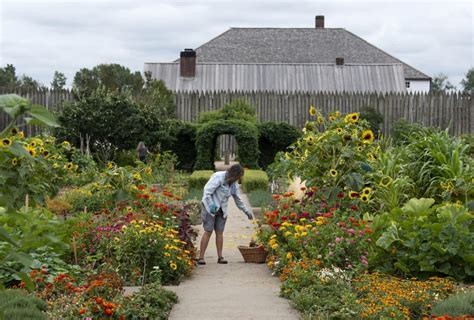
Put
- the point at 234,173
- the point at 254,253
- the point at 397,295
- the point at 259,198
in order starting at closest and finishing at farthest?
the point at 397,295
the point at 234,173
the point at 254,253
the point at 259,198

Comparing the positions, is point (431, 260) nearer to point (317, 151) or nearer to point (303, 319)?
point (303, 319)

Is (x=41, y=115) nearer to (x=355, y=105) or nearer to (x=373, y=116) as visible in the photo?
(x=373, y=116)

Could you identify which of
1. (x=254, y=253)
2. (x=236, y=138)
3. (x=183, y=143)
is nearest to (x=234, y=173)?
(x=254, y=253)

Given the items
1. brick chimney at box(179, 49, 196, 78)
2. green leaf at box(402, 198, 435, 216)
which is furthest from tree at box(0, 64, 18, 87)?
green leaf at box(402, 198, 435, 216)

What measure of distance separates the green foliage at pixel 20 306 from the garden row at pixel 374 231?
203cm

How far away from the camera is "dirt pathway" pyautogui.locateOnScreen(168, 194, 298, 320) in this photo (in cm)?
624

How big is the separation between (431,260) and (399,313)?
4.69 ft

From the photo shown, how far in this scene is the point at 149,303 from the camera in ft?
20.4

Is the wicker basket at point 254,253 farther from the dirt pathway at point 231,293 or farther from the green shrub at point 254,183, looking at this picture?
the green shrub at point 254,183

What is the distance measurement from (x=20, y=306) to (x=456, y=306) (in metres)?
3.15

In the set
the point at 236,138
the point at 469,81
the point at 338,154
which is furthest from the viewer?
the point at 469,81

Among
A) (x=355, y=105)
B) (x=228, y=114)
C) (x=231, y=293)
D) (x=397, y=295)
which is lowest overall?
(x=231, y=293)

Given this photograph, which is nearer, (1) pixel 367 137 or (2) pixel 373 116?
(1) pixel 367 137

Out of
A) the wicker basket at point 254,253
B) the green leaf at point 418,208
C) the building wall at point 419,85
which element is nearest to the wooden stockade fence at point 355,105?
the wicker basket at point 254,253
